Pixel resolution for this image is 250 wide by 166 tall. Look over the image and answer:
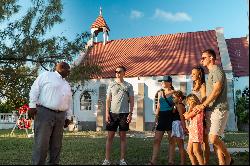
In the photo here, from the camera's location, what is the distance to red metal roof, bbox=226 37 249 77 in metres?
29.4

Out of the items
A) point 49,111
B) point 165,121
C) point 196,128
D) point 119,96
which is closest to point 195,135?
point 196,128

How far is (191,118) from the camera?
6273 mm

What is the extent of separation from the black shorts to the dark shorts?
24.4 inches

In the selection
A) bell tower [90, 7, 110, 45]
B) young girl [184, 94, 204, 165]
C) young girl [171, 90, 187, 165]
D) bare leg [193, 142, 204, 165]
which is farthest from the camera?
bell tower [90, 7, 110, 45]

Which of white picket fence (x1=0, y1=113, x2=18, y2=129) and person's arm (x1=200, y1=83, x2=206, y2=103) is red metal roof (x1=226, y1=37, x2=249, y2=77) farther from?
person's arm (x1=200, y1=83, x2=206, y2=103)

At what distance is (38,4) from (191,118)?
7.89 m

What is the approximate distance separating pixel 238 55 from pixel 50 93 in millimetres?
26812

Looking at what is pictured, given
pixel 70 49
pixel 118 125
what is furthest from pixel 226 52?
pixel 118 125

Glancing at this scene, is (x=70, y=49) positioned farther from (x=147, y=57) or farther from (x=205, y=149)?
(x=147, y=57)

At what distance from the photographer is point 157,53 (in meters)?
30.9

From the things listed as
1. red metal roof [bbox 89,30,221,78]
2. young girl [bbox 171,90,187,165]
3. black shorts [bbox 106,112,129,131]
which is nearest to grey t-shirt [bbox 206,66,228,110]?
young girl [bbox 171,90,187,165]

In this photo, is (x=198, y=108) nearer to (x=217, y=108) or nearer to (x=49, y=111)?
(x=217, y=108)

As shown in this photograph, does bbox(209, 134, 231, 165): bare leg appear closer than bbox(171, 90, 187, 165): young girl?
Yes

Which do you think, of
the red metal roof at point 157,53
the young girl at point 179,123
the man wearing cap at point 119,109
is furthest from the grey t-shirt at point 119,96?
the red metal roof at point 157,53
